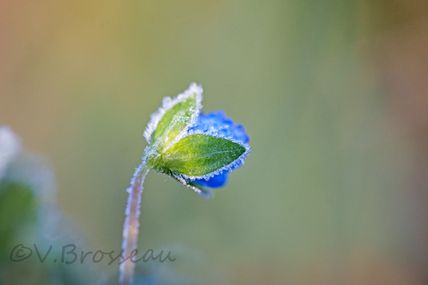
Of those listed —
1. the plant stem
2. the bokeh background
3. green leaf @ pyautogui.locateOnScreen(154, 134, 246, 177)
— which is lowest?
the plant stem

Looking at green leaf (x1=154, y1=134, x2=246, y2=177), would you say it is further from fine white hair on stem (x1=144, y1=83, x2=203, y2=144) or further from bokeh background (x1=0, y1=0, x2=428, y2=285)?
bokeh background (x1=0, y1=0, x2=428, y2=285)

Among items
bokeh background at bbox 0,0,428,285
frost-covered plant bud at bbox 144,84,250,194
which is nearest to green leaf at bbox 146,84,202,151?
frost-covered plant bud at bbox 144,84,250,194

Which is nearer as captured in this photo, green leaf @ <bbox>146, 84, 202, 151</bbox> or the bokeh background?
green leaf @ <bbox>146, 84, 202, 151</bbox>

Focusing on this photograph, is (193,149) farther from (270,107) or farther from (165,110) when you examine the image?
(270,107)

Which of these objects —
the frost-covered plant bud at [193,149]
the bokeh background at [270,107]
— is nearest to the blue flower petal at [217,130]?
the frost-covered plant bud at [193,149]

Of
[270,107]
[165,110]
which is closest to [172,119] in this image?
[165,110]

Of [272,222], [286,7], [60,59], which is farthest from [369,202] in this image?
[60,59]

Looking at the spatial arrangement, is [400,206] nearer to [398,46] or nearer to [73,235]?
[398,46]
